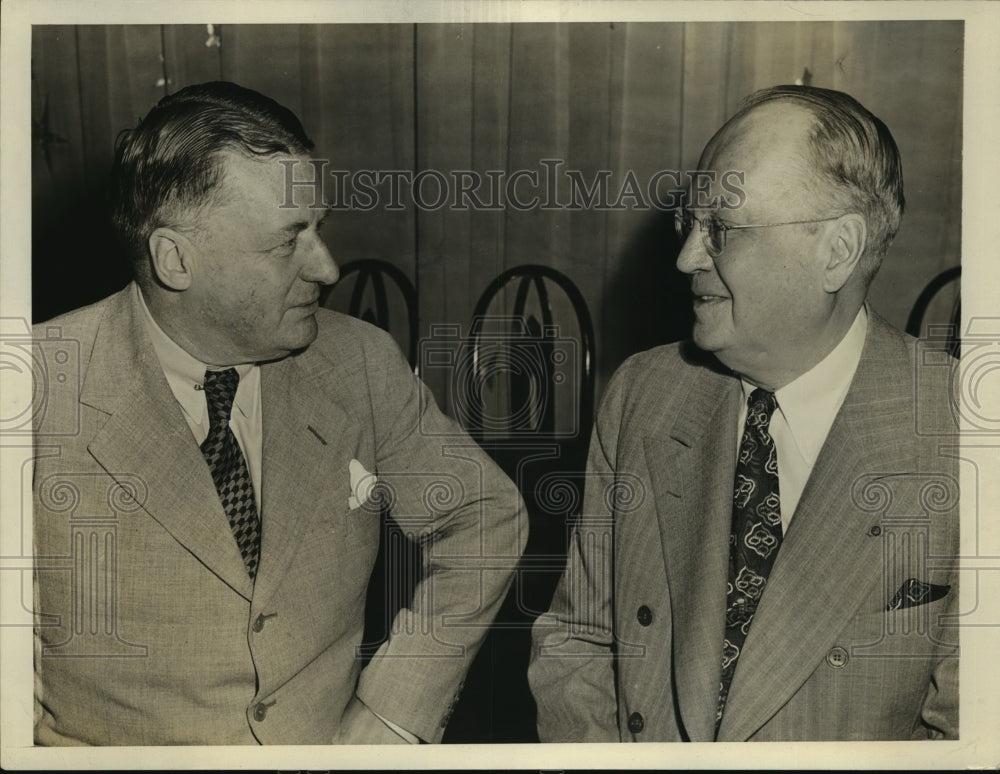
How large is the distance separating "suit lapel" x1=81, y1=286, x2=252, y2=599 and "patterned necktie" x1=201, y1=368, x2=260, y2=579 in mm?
16

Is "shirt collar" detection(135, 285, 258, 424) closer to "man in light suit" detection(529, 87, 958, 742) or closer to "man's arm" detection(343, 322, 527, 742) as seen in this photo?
"man's arm" detection(343, 322, 527, 742)

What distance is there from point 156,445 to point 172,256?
0.35 metres

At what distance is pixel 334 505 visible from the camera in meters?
2.11

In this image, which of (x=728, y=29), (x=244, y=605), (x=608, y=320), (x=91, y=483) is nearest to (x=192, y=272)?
(x=91, y=483)

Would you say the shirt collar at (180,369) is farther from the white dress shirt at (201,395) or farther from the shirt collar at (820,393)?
the shirt collar at (820,393)

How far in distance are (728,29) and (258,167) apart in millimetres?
917

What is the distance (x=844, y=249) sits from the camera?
2025 millimetres

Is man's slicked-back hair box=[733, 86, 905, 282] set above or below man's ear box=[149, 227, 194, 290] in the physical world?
above

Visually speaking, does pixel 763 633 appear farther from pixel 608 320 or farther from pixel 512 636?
pixel 608 320

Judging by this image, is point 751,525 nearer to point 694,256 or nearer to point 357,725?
point 694,256

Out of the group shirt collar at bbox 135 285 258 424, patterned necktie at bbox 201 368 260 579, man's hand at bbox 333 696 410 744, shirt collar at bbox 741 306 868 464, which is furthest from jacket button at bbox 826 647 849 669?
shirt collar at bbox 135 285 258 424

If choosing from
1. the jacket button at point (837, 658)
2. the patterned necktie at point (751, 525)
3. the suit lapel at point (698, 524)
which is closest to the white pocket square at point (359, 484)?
the suit lapel at point (698, 524)

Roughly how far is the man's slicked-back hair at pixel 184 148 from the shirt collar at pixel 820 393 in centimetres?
101

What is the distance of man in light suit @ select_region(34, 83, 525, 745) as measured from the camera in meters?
2.05
